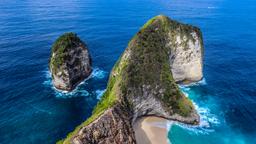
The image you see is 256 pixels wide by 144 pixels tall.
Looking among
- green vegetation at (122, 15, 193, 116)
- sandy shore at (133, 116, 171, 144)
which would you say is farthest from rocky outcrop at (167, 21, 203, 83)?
sandy shore at (133, 116, 171, 144)

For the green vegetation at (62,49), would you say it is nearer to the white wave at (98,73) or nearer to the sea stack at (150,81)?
the white wave at (98,73)

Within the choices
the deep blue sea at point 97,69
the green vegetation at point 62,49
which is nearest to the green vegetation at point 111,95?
the deep blue sea at point 97,69

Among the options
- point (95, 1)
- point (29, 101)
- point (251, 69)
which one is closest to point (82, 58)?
point (29, 101)

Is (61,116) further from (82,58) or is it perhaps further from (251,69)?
(251,69)

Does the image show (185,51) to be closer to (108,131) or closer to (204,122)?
(204,122)

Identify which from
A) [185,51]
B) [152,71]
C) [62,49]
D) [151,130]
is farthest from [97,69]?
[151,130]

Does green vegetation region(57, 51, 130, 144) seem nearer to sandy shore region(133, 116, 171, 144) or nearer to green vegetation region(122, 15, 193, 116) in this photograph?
green vegetation region(122, 15, 193, 116)
